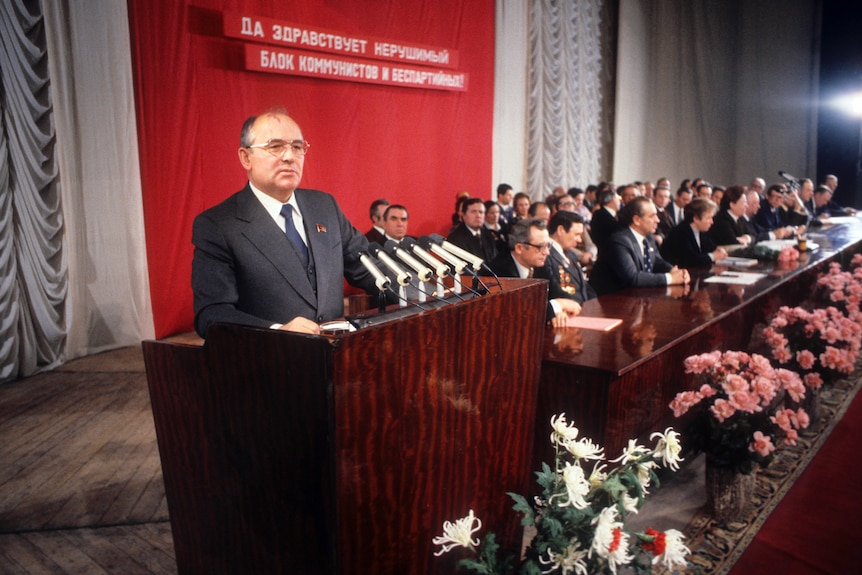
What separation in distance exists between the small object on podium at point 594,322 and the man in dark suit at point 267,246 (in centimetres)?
151

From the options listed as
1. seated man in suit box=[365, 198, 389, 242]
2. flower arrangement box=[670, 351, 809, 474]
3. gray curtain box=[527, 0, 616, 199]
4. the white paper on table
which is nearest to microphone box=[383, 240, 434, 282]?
flower arrangement box=[670, 351, 809, 474]

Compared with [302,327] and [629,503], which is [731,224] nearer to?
[629,503]

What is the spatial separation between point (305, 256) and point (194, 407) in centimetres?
43

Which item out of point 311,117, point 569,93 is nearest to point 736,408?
point 311,117

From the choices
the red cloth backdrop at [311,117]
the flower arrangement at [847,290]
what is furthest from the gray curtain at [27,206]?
the flower arrangement at [847,290]

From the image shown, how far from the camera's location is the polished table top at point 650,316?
7.60 feet

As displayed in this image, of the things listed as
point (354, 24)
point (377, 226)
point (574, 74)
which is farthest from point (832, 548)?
point (574, 74)

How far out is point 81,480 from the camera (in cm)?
285

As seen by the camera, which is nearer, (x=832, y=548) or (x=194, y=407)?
(x=194, y=407)

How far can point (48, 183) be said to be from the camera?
180 inches

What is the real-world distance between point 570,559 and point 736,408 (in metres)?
1.35

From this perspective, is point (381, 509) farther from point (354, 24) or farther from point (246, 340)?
point (354, 24)

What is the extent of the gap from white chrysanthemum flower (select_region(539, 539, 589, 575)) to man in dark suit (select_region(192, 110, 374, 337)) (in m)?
0.65

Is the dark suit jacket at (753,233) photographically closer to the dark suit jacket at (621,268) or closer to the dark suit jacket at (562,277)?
the dark suit jacket at (621,268)
